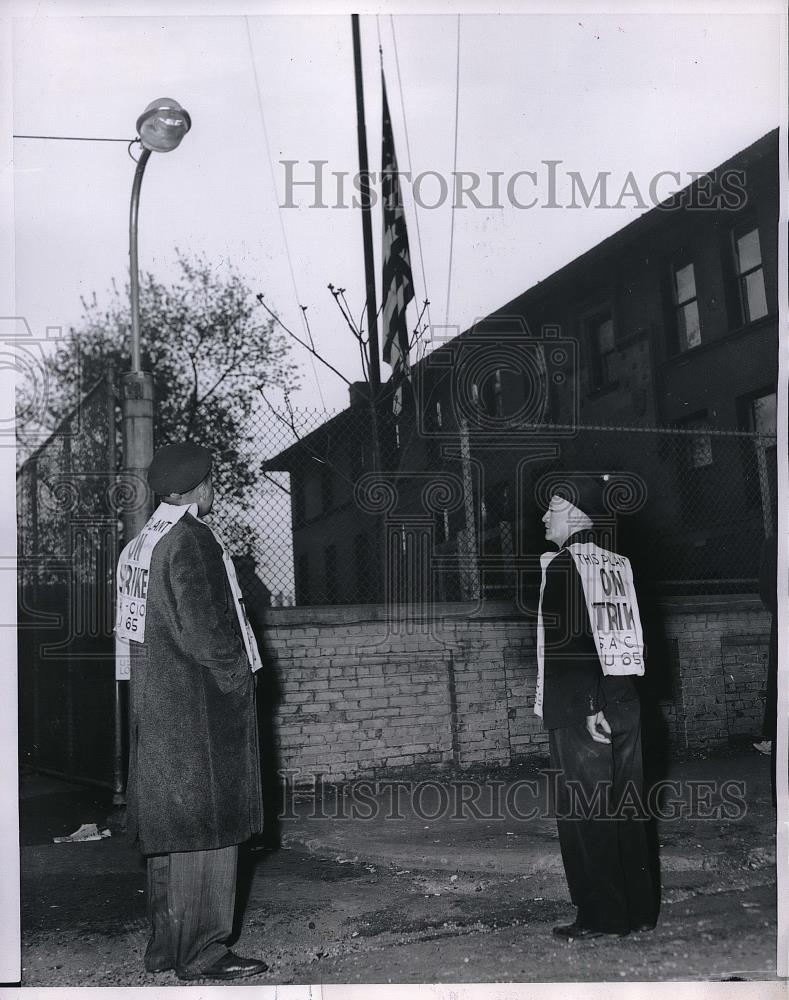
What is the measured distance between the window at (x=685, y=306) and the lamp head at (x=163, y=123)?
12.5m

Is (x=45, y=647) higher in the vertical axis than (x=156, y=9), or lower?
lower

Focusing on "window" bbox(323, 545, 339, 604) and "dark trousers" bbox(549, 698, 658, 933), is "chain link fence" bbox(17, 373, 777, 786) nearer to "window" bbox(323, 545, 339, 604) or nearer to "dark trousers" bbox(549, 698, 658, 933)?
"window" bbox(323, 545, 339, 604)

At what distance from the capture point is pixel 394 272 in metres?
9.84

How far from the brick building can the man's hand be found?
13.5 feet

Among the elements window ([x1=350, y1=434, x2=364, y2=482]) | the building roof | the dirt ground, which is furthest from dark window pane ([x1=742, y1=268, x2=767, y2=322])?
the dirt ground

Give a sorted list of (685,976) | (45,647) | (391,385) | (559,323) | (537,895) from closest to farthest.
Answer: (685,976) < (537,895) < (391,385) < (45,647) < (559,323)

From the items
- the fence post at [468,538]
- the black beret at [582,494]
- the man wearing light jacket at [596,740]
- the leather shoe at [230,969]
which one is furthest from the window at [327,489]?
the leather shoe at [230,969]

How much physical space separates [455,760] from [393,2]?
5.95 metres

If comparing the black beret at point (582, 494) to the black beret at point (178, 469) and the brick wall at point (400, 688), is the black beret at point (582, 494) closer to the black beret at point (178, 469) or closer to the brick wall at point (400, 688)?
the black beret at point (178, 469)

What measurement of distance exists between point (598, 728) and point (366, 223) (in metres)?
7.41

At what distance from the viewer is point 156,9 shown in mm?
4637

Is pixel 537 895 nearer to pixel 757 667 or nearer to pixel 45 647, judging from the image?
pixel 757 667

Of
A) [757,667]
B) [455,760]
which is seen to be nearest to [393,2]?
[455,760]

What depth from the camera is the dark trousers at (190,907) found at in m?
3.91
